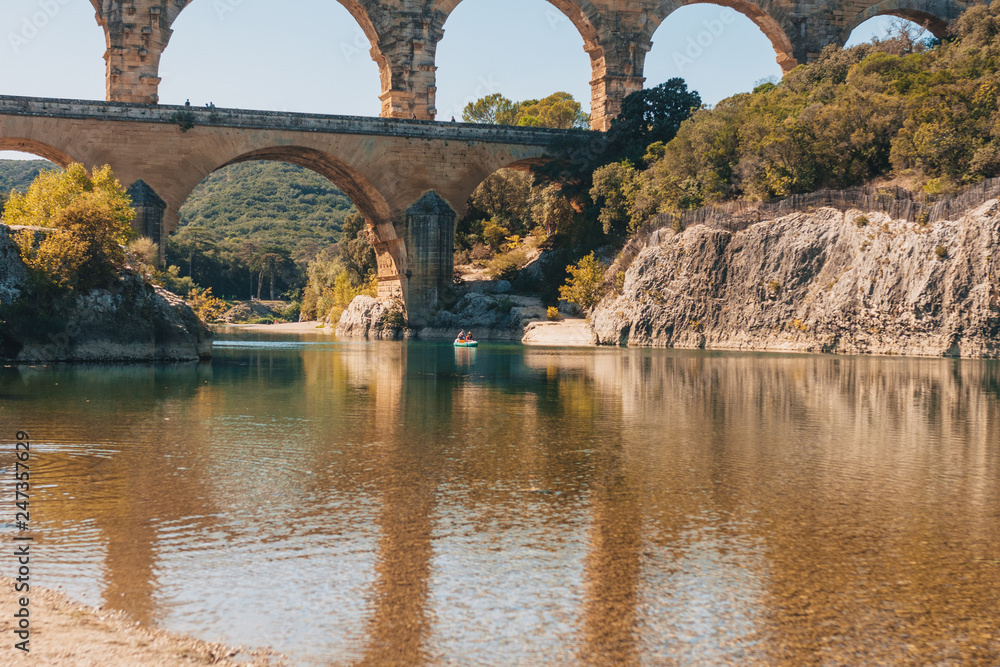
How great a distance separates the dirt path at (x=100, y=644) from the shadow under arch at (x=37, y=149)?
124ft

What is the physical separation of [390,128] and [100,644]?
134 feet

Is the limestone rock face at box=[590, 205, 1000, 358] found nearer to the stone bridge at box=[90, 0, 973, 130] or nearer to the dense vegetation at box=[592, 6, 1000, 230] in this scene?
the dense vegetation at box=[592, 6, 1000, 230]

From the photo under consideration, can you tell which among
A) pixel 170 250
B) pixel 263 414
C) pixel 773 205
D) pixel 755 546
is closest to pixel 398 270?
pixel 773 205

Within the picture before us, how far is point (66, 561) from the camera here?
544 cm

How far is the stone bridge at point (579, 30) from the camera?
131 ft

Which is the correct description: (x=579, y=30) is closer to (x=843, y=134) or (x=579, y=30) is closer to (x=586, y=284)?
(x=586, y=284)

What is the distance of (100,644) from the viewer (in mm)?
4102

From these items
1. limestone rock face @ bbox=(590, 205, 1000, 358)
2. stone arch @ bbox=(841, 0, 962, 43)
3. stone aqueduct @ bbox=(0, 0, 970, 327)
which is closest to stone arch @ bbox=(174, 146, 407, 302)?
stone aqueduct @ bbox=(0, 0, 970, 327)

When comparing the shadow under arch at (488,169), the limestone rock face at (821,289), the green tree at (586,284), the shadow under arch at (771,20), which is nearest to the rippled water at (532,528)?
the limestone rock face at (821,289)

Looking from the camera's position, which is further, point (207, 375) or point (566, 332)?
point (566, 332)

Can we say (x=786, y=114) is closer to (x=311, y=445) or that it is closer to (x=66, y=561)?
(x=311, y=445)

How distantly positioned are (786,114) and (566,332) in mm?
12265

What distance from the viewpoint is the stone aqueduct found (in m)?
39.3

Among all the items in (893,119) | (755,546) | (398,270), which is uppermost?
(893,119)
